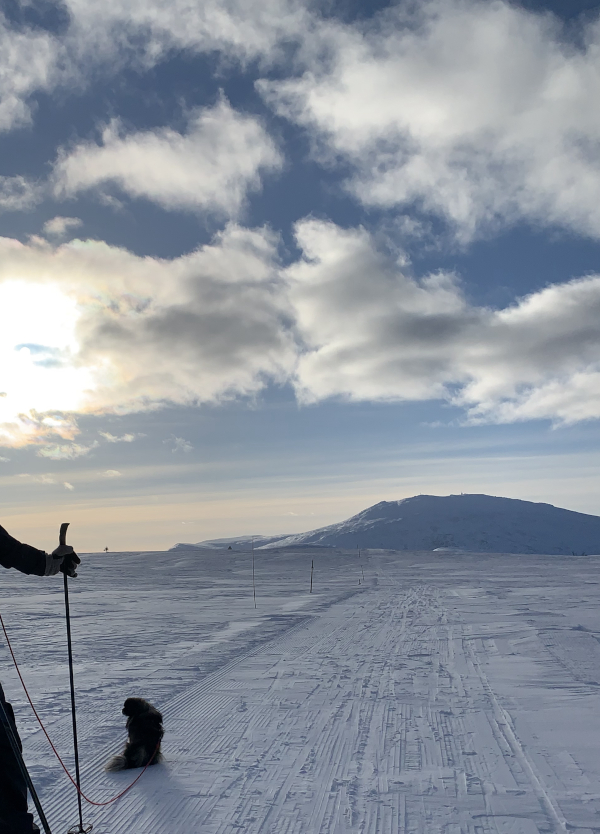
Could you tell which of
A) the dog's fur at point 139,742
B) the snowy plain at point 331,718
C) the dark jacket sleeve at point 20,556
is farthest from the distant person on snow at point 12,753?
the dog's fur at point 139,742

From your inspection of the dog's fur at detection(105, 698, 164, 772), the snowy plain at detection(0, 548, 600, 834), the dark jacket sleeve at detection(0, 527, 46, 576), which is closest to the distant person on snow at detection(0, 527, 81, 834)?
the dark jacket sleeve at detection(0, 527, 46, 576)

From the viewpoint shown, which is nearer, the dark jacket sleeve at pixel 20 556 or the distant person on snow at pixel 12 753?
the distant person on snow at pixel 12 753

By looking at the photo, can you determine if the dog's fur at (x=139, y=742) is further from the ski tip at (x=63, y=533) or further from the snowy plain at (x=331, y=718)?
the ski tip at (x=63, y=533)

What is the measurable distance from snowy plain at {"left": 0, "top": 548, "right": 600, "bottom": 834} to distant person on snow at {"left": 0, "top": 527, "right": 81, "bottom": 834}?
2.46 ft

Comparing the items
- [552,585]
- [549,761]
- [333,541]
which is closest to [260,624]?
[549,761]

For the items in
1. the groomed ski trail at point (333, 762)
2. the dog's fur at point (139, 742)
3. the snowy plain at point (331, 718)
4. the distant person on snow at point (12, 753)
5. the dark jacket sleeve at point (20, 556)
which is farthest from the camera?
the dog's fur at point (139, 742)

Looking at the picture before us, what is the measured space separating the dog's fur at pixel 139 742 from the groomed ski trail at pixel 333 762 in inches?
3.8

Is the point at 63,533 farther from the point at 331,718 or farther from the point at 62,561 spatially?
the point at 331,718

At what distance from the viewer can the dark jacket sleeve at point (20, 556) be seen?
333 cm

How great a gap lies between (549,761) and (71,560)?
3.96 metres

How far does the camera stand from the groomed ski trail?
3.77 metres

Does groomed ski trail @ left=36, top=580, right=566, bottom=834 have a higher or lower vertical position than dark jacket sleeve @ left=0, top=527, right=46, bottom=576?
lower

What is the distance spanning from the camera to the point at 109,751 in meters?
5.11

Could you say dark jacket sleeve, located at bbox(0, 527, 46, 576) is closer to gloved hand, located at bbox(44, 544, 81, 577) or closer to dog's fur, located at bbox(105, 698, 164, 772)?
gloved hand, located at bbox(44, 544, 81, 577)
